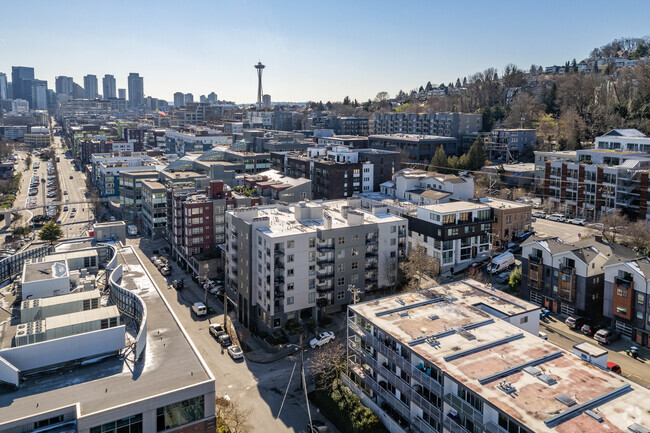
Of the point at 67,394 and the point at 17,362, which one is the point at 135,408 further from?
the point at 17,362

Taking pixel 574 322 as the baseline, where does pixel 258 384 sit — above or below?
below

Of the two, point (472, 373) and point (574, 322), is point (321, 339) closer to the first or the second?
point (472, 373)

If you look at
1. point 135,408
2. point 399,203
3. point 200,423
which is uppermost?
point 399,203

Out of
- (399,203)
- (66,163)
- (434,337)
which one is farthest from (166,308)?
(66,163)

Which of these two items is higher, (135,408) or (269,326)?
(135,408)

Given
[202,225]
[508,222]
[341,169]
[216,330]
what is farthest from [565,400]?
[341,169]

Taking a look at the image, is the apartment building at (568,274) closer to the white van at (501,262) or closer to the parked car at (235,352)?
the white van at (501,262)
